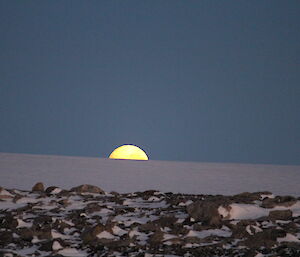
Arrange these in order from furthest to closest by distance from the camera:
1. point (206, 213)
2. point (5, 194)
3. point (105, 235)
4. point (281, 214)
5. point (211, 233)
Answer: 1. point (5, 194)
2. point (281, 214)
3. point (206, 213)
4. point (211, 233)
5. point (105, 235)

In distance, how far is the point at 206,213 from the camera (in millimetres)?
4500

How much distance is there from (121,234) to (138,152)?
817 cm

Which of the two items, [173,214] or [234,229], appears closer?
[234,229]

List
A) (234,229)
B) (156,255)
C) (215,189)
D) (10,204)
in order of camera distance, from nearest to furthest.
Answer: (156,255) → (234,229) → (10,204) → (215,189)

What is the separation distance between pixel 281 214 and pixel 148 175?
3667mm

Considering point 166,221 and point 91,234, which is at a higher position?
point 166,221

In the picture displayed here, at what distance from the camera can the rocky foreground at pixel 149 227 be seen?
369 centimetres

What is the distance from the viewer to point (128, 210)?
5059mm

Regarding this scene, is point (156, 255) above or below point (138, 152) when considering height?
Result: below

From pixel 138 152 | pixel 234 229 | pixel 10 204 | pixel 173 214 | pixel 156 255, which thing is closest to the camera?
pixel 156 255

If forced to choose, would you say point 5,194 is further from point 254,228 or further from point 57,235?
point 254,228

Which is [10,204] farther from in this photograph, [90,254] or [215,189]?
[215,189]

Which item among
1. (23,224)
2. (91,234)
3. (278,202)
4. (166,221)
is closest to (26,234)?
(23,224)

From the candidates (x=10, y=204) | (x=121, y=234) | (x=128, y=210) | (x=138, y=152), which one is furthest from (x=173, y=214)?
(x=138, y=152)
